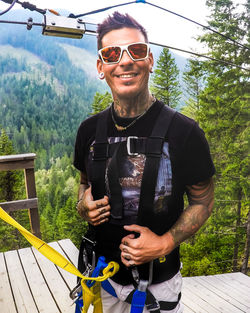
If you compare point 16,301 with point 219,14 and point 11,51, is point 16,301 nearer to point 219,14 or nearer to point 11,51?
point 219,14

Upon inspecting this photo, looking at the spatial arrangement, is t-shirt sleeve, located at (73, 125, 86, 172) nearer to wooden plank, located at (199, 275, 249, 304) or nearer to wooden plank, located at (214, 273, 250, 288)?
wooden plank, located at (199, 275, 249, 304)

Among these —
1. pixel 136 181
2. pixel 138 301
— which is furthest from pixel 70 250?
pixel 136 181

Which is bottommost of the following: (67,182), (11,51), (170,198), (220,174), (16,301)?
(67,182)

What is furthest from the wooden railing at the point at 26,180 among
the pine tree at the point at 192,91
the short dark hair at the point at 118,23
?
the pine tree at the point at 192,91

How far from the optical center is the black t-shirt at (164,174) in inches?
40.9

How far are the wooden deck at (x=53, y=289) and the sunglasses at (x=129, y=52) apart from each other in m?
1.99

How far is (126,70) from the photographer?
41.1 inches

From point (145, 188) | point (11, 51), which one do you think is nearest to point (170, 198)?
point (145, 188)

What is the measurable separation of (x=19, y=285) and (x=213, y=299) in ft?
6.41

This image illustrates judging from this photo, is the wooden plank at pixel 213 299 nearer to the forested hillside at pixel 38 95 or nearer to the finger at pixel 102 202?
the finger at pixel 102 202

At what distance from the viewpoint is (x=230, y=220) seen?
9.57 m

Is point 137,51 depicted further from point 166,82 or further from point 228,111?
point 166,82

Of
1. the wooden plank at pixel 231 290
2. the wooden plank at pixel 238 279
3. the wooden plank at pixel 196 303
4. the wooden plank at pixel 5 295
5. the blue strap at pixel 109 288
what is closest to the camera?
the blue strap at pixel 109 288

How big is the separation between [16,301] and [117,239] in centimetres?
174
